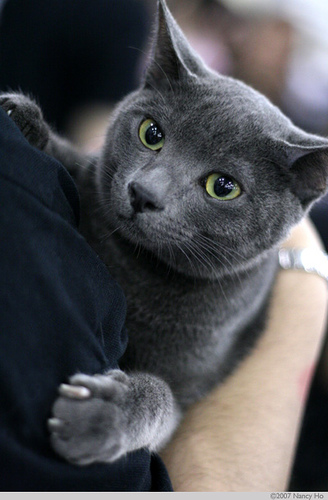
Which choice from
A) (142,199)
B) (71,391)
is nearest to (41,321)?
(71,391)

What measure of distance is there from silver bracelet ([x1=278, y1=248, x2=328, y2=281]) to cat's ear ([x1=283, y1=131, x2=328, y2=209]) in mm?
428

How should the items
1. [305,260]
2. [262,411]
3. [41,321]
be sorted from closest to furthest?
[41,321] → [262,411] → [305,260]

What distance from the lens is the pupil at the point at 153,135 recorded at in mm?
886

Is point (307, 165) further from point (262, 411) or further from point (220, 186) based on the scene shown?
point (262, 411)

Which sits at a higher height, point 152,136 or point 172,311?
point 152,136

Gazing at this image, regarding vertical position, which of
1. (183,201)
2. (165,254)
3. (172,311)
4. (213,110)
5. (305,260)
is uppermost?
(213,110)

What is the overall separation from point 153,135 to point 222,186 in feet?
0.59

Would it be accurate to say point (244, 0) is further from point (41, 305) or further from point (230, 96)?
point (41, 305)

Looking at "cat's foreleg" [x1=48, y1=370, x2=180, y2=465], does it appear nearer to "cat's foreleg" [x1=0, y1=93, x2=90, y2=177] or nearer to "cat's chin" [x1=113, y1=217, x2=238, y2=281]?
"cat's chin" [x1=113, y1=217, x2=238, y2=281]

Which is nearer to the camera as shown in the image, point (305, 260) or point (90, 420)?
point (90, 420)

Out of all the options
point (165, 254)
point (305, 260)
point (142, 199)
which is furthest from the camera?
point (305, 260)

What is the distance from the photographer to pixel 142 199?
0.77 m

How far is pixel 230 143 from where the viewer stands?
33.1 inches

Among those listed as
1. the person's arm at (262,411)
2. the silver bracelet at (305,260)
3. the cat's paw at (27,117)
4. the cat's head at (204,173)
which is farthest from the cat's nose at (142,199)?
the silver bracelet at (305,260)
